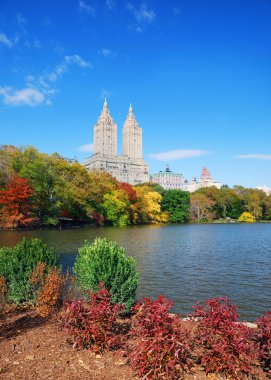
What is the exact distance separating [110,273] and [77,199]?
4988 cm

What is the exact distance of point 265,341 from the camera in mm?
4930

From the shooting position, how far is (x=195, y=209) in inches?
3738

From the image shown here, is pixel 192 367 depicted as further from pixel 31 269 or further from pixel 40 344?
pixel 31 269

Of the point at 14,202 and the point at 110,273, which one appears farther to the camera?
the point at 14,202

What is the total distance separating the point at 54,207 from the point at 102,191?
17.8 m

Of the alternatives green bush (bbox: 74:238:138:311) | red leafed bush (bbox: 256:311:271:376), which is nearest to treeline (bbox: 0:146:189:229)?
green bush (bbox: 74:238:138:311)

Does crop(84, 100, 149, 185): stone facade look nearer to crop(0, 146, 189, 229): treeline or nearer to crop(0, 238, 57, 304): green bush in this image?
crop(0, 146, 189, 229): treeline

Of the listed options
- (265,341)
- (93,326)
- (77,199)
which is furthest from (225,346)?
(77,199)

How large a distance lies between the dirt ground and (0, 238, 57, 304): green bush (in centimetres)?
184

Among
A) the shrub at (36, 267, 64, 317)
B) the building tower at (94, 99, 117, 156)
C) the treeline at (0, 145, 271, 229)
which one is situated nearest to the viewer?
the shrub at (36, 267, 64, 317)

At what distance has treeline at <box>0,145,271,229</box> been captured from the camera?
149 ft

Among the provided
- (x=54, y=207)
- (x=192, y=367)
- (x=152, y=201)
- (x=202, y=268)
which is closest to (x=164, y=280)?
(x=202, y=268)

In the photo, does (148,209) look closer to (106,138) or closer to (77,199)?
(77,199)

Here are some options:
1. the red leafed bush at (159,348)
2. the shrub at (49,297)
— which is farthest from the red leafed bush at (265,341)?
the shrub at (49,297)
